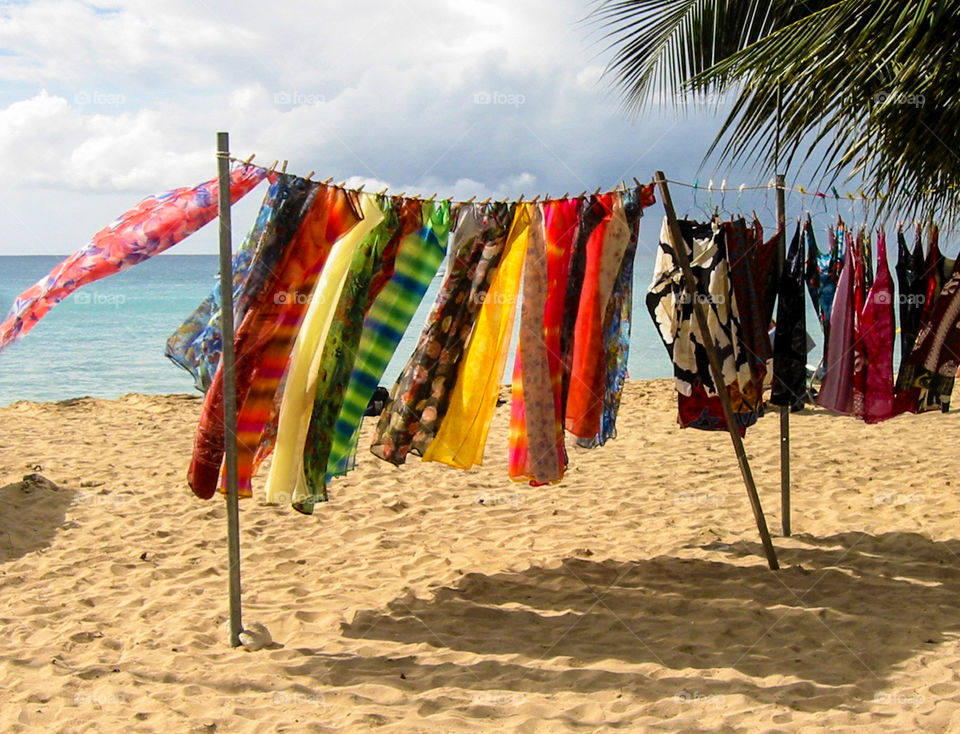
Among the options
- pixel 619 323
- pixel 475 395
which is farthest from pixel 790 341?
pixel 475 395

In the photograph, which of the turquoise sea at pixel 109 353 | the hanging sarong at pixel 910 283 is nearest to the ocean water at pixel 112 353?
the turquoise sea at pixel 109 353

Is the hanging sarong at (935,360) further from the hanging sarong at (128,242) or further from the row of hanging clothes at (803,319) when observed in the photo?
the hanging sarong at (128,242)

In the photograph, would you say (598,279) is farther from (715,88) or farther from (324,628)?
(715,88)

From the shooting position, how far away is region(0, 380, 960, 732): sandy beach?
331cm

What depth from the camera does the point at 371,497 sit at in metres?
6.23

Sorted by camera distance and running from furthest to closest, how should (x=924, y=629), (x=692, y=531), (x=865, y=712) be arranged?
(x=692, y=531), (x=924, y=629), (x=865, y=712)

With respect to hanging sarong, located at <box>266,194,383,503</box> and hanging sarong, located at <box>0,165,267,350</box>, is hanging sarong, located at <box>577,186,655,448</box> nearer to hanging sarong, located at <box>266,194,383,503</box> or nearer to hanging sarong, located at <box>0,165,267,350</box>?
hanging sarong, located at <box>266,194,383,503</box>

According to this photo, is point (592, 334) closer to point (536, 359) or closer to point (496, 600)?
point (536, 359)

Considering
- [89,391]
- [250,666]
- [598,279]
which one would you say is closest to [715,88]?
[598,279]

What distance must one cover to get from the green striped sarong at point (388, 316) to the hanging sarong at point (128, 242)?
0.74 metres

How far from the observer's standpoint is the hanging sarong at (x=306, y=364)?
3768mm

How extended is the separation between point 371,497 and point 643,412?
4245mm

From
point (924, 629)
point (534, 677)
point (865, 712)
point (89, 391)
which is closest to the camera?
point (865, 712)

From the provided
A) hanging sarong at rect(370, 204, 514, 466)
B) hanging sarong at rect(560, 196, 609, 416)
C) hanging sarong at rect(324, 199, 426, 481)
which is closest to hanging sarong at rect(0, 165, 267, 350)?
hanging sarong at rect(324, 199, 426, 481)
